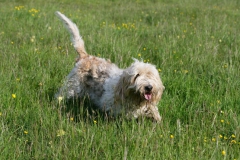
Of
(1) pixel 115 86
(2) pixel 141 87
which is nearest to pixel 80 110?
(1) pixel 115 86

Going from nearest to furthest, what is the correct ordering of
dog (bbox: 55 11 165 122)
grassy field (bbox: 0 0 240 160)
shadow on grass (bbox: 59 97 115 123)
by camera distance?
grassy field (bbox: 0 0 240 160)
dog (bbox: 55 11 165 122)
shadow on grass (bbox: 59 97 115 123)

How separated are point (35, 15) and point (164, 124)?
6296 millimetres

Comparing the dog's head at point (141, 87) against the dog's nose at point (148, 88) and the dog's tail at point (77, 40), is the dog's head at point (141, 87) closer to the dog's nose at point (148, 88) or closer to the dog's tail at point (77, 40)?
the dog's nose at point (148, 88)

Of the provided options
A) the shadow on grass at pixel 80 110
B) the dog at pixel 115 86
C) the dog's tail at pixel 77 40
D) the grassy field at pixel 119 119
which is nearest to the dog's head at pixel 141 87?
the dog at pixel 115 86

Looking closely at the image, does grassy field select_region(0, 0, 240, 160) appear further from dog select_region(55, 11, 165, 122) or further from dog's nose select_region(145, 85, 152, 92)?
dog's nose select_region(145, 85, 152, 92)

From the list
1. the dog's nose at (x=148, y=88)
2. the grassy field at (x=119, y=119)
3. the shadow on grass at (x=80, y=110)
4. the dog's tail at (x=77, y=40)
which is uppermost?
the dog's tail at (x=77, y=40)

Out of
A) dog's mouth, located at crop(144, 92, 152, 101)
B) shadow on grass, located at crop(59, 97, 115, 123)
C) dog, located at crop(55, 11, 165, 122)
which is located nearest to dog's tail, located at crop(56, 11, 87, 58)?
dog, located at crop(55, 11, 165, 122)

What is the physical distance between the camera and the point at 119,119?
4.04 meters

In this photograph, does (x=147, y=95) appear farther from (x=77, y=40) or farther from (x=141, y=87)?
(x=77, y=40)

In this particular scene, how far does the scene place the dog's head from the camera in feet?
12.9

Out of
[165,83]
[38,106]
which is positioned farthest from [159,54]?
[38,106]

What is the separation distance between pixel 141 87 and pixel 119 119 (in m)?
0.48

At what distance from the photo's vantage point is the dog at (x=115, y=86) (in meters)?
4.01

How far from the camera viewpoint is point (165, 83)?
5070 millimetres
